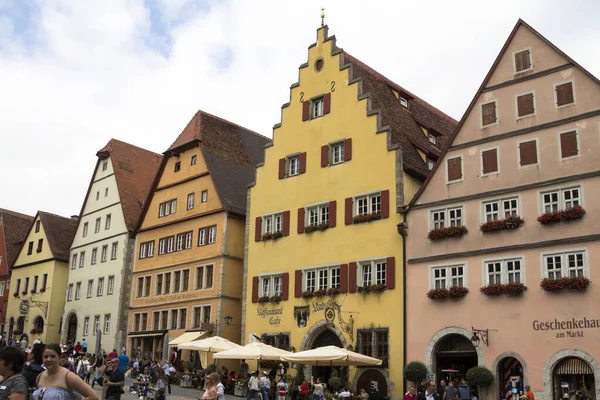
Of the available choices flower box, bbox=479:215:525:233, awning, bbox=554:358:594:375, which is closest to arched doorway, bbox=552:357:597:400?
awning, bbox=554:358:594:375

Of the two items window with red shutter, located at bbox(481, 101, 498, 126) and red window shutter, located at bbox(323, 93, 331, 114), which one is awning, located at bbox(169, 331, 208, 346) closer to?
red window shutter, located at bbox(323, 93, 331, 114)

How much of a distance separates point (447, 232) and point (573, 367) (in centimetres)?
671

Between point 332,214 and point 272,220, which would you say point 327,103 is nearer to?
point 332,214

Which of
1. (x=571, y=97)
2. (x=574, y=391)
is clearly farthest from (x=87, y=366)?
(x=571, y=97)

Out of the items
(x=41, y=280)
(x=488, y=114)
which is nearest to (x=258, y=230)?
(x=488, y=114)

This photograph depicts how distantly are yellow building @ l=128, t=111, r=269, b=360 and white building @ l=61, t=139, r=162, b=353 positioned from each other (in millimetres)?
1783

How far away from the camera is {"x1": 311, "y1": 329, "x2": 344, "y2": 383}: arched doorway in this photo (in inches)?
1262

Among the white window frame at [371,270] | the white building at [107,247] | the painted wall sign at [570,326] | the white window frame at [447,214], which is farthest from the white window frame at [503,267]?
the white building at [107,247]

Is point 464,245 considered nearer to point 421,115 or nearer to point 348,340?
point 348,340

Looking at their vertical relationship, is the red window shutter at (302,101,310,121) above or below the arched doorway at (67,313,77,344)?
above

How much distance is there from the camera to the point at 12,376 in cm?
722

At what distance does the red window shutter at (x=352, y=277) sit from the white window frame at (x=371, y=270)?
150 millimetres

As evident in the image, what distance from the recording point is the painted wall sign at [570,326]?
950 inches

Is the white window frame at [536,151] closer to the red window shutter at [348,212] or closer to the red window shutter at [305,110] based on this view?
the red window shutter at [348,212]
